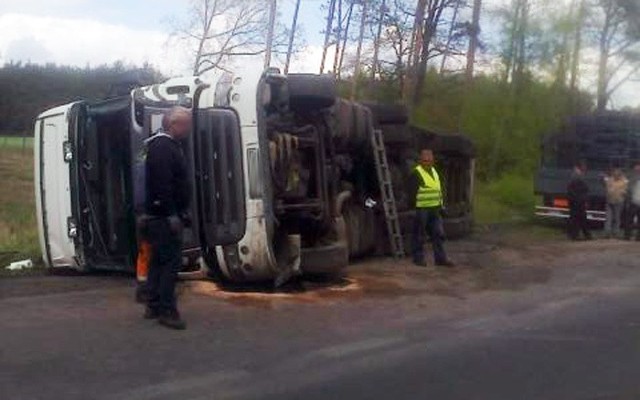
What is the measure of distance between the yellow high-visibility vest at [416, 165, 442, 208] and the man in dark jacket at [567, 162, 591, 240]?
844 centimetres

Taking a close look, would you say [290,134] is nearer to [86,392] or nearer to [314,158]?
[314,158]

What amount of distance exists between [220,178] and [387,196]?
5149 mm

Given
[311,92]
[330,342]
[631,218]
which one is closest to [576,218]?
[631,218]

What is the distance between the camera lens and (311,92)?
14.5m

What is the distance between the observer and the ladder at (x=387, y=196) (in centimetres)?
1748

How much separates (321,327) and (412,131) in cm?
889

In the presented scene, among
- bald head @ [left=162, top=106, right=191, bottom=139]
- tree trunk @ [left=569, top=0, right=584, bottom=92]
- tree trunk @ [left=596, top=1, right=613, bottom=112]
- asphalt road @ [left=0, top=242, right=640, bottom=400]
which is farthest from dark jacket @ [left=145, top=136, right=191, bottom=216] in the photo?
tree trunk @ [left=596, top=1, right=613, bottom=112]

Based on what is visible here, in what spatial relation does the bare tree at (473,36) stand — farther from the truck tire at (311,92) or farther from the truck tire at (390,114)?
the truck tire at (311,92)

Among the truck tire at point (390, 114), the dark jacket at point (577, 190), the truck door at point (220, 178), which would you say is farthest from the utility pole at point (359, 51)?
the truck door at point (220, 178)

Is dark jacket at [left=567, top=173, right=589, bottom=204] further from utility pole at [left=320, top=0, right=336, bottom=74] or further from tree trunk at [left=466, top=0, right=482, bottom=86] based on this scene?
tree trunk at [left=466, top=0, right=482, bottom=86]

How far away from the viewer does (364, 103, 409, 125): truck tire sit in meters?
18.4

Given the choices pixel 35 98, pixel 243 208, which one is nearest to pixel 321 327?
pixel 243 208

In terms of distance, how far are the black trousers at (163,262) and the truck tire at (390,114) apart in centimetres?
797

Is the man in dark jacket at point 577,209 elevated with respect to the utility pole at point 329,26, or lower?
lower
